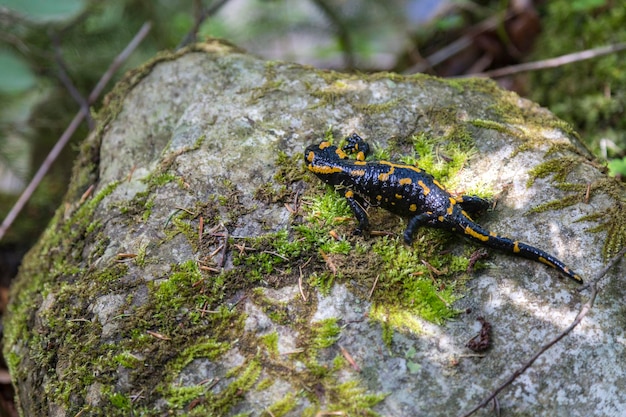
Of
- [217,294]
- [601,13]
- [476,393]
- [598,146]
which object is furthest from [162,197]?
[601,13]

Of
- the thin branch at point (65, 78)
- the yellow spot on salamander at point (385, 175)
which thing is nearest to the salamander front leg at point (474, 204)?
the yellow spot on salamander at point (385, 175)

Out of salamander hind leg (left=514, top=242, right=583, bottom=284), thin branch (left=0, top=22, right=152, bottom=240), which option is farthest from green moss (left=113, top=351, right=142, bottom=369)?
thin branch (left=0, top=22, right=152, bottom=240)

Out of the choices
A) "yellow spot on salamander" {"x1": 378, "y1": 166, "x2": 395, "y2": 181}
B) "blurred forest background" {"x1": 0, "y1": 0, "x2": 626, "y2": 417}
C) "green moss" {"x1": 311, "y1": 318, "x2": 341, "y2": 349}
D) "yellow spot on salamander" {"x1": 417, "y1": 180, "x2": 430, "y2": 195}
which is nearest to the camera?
"green moss" {"x1": 311, "y1": 318, "x2": 341, "y2": 349}

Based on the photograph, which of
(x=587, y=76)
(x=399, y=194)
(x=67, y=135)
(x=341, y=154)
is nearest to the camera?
(x=399, y=194)

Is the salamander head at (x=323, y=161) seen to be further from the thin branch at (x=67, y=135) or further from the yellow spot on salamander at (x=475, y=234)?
the thin branch at (x=67, y=135)

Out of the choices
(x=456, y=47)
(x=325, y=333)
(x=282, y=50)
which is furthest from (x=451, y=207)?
(x=282, y=50)

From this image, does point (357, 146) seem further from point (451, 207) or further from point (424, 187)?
point (451, 207)

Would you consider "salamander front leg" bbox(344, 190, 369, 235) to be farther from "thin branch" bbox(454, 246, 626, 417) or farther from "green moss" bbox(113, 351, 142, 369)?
"green moss" bbox(113, 351, 142, 369)
